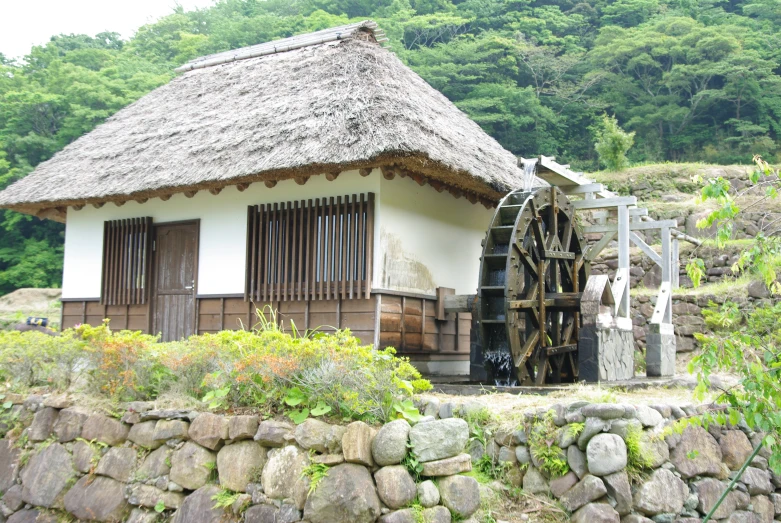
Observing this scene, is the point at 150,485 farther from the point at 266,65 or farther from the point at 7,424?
the point at 266,65

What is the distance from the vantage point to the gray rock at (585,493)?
5582 mm

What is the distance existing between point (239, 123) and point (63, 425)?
4.99 m

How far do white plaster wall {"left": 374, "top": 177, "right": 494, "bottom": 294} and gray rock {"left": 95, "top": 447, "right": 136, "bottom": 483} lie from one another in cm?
385

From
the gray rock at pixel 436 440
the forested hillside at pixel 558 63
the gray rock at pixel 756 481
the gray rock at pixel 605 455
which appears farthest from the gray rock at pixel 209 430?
the forested hillside at pixel 558 63

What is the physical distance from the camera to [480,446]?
609cm

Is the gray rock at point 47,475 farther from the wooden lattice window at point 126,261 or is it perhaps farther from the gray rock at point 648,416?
the gray rock at point 648,416


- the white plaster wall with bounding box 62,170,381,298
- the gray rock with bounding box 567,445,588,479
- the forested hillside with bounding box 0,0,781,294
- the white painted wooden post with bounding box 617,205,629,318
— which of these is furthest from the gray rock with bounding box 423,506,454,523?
the forested hillside with bounding box 0,0,781,294

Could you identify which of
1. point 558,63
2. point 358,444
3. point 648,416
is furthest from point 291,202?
point 558,63

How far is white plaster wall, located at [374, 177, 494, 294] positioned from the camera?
31.7 feet

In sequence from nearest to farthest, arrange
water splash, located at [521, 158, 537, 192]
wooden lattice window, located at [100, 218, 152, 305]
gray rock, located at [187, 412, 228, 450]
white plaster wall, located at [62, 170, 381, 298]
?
1. gray rock, located at [187, 412, 228, 450]
2. white plaster wall, located at [62, 170, 381, 298]
3. water splash, located at [521, 158, 537, 192]
4. wooden lattice window, located at [100, 218, 152, 305]

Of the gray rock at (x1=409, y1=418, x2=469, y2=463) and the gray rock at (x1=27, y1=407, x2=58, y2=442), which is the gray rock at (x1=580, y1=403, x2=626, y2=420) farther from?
the gray rock at (x1=27, y1=407, x2=58, y2=442)

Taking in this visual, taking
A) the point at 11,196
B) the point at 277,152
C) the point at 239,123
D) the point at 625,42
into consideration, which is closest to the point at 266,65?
the point at 239,123

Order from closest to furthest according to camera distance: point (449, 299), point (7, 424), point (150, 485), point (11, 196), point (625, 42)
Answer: point (150, 485) < point (7, 424) < point (449, 299) < point (11, 196) < point (625, 42)

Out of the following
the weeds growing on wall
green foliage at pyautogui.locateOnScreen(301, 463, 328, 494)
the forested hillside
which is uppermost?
the forested hillside
